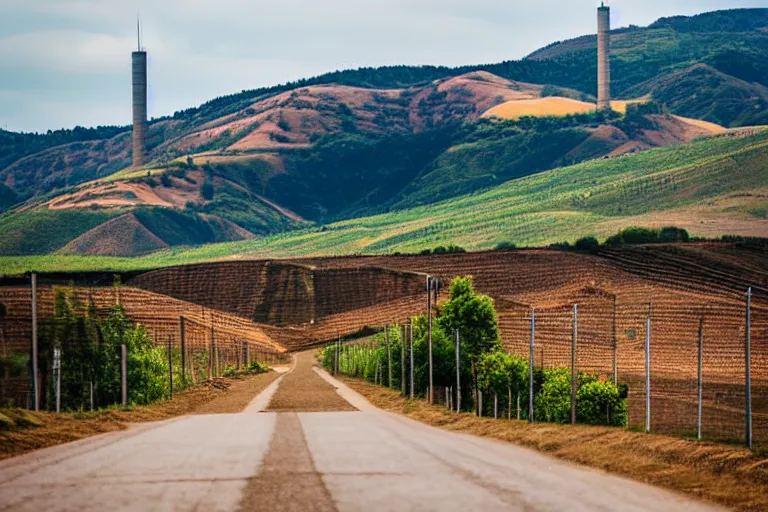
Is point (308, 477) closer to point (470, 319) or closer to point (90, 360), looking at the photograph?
point (90, 360)

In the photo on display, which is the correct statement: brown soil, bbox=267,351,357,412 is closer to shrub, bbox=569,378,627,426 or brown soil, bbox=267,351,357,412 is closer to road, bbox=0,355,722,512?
shrub, bbox=569,378,627,426

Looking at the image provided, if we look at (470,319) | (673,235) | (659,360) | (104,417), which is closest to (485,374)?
(659,360)

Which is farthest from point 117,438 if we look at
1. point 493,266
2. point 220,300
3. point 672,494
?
point 220,300

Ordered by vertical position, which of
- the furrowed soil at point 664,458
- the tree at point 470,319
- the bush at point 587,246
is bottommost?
the tree at point 470,319

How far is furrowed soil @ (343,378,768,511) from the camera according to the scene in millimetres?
18562

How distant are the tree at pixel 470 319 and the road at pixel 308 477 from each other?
56.7 m

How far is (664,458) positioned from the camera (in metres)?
22.6

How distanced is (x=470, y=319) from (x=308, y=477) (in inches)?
2762

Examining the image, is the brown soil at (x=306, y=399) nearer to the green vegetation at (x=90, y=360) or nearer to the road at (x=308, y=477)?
the green vegetation at (x=90, y=360)

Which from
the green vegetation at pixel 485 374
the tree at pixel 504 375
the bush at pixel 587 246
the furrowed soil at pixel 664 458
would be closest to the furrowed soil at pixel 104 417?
the green vegetation at pixel 485 374

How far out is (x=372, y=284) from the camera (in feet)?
542

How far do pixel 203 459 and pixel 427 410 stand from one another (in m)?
23.1

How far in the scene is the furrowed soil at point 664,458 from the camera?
60.9 ft

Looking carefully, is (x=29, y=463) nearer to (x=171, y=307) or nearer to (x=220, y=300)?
(x=171, y=307)
